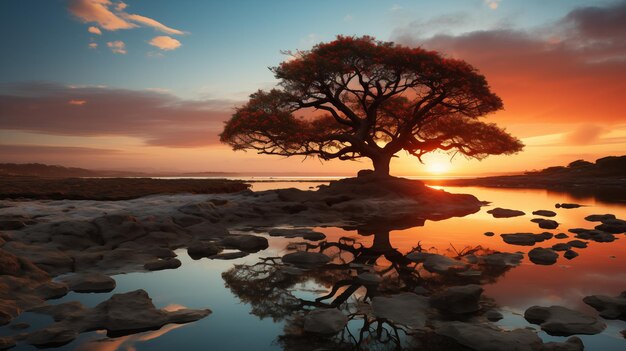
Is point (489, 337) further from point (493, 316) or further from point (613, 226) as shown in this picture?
point (613, 226)

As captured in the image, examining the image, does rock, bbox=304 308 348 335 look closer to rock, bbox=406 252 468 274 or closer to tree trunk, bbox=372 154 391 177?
rock, bbox=406 252 468 274

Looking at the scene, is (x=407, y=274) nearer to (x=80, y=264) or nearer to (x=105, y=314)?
(x=105, y=314)

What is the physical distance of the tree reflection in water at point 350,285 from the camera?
5.44 metres

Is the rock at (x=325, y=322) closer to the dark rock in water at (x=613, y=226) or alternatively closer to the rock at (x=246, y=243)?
the rock at (x=246, y=243)

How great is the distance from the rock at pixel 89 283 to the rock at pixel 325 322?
4.42 meters

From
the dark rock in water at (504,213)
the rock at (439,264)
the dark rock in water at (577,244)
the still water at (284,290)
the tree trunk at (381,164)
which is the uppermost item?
the tree trunk at (381,164)

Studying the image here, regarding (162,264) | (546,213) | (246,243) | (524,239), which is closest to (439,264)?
(524,239)

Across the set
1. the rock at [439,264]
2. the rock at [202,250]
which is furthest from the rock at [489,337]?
the rock at [202,250]

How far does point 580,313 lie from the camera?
6.03m

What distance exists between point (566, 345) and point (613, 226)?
44.8 ft

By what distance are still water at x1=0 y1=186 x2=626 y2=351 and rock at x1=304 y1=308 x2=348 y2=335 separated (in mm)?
202

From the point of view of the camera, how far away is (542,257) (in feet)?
33.3

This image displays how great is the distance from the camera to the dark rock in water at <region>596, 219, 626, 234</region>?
50.1ft

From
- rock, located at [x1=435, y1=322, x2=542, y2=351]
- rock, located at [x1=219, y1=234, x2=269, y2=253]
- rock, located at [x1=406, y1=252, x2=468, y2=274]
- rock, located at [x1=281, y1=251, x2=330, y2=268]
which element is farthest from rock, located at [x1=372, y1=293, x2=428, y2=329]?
rock, located at [x1=219, y1=234, x2=269, y2=253]
